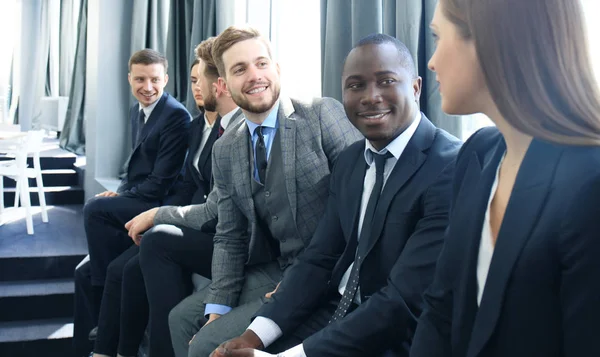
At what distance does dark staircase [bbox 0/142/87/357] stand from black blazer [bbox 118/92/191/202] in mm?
1081

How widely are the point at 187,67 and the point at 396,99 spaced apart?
143 inches

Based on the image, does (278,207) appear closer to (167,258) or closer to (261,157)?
(261,157)

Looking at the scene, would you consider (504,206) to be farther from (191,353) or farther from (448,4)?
(191,353)

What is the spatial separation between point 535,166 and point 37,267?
171 inches

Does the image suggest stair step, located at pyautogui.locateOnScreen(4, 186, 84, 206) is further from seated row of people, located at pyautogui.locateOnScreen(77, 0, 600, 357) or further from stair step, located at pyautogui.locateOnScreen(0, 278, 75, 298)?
seated row of people, located at pyautogui.locateOnScreen(77, 0, 600, 357)

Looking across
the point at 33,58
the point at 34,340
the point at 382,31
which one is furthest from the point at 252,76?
the point at 33,58

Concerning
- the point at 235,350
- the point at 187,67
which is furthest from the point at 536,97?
the point at 187,67

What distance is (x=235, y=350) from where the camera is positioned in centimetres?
154

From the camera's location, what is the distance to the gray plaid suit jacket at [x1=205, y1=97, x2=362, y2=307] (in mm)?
2051

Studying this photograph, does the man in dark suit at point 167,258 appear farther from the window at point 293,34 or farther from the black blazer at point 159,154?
the window at point 293,34

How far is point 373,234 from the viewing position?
1.55 m

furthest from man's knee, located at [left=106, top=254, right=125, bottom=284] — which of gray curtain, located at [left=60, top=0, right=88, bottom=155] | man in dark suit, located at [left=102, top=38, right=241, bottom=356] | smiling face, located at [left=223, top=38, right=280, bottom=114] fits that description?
gray curtain, located at [left=60, top=0, right=88, bottom=155]

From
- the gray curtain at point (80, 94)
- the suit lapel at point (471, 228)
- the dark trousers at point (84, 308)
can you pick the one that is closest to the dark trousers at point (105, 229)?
the dark trousers at point (84, 308)

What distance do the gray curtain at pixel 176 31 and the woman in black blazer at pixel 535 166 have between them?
382 cm
